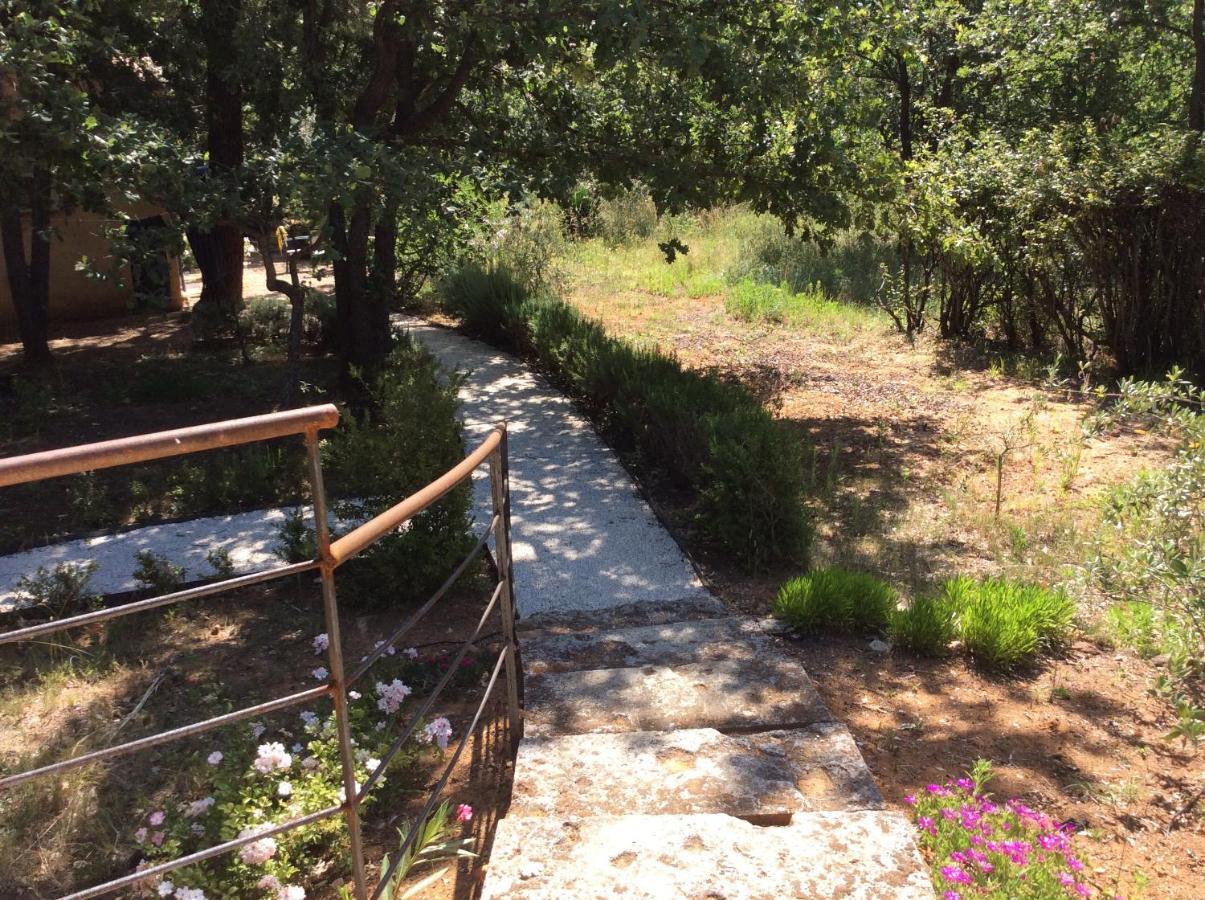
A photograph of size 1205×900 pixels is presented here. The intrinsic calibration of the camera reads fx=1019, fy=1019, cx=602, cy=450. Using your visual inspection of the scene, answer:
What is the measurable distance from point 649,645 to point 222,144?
8996 millimetres

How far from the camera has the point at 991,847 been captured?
2.59 metres

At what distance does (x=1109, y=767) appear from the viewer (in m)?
3.41

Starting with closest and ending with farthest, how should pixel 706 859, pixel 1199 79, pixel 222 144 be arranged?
pixel 706 859 → pixel 1199 79 → pixel 222 144

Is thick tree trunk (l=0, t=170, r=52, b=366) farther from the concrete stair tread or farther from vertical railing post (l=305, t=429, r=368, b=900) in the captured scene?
vertical railing post (l=305, t=429, r=368, b=900)

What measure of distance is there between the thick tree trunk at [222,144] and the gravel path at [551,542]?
195 centimetres

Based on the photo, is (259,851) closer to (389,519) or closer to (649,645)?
(389,519)

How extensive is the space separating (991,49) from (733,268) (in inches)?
172

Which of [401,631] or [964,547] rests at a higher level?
[401,631]

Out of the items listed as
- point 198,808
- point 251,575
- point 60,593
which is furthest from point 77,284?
point 251,575

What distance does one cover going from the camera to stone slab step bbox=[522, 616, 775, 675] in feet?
13.2

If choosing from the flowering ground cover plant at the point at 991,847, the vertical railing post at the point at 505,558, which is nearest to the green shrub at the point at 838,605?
the flowering ground cover plant at the point at 991,847

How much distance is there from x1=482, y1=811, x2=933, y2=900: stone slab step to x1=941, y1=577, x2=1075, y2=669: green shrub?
1.65 metres

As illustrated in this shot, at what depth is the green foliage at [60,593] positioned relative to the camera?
4949mm

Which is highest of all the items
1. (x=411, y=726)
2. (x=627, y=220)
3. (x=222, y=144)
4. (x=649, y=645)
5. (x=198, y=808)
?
(x=222, y=144)
